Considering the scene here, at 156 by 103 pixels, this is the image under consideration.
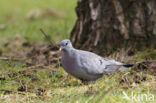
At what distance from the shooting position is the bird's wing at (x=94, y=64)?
415 cm

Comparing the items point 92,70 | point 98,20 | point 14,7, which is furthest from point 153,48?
point 14,7

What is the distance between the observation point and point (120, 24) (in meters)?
5.59

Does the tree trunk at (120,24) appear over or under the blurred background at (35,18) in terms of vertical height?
under

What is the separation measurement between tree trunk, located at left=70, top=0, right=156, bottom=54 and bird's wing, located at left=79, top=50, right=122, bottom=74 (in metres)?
1.04

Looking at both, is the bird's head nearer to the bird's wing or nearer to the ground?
the bird's wing

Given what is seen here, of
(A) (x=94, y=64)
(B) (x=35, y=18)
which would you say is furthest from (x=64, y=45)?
(B) (x=35, y=18)

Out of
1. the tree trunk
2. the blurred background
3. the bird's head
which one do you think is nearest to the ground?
the tree trunk

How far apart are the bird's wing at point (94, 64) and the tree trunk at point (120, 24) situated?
1.04 m

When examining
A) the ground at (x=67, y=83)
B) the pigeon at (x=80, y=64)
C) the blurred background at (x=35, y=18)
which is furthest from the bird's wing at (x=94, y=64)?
the blurred background at (x=35, y=18)

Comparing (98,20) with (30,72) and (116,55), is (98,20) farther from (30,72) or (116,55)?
(30,72)

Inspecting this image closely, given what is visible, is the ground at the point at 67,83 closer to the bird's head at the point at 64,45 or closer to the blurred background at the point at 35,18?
the bird's head at the point at 64,45

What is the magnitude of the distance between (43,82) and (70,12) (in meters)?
8.31

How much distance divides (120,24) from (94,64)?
153 cm

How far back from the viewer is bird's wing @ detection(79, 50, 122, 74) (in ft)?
13.6
